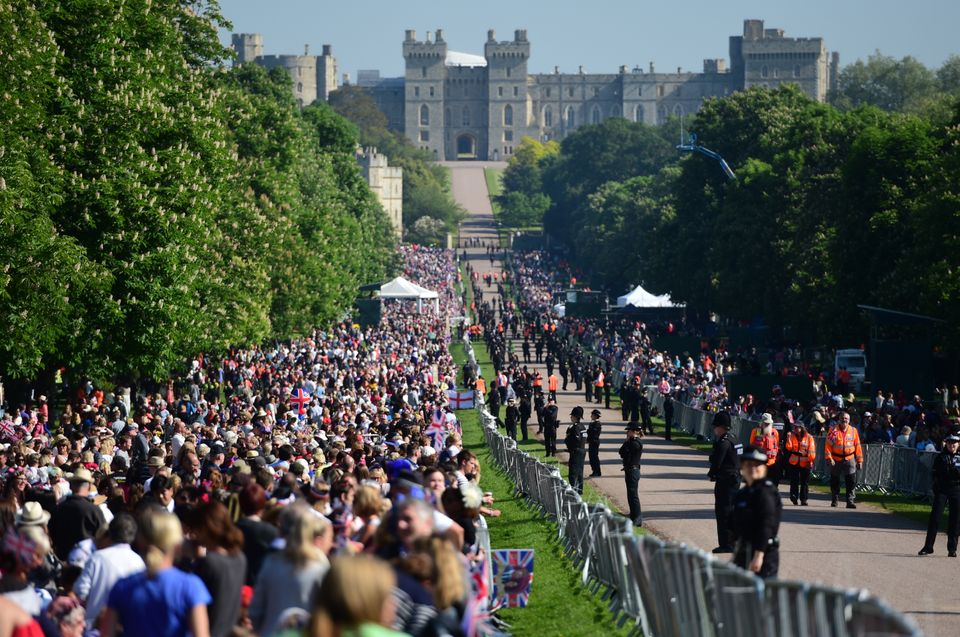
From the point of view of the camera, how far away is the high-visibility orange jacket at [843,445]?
24312 millimetres

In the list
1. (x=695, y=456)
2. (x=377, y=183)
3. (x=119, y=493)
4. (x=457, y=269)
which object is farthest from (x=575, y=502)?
(x=377, y=183)

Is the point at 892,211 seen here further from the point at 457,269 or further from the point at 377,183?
the point at 377,183

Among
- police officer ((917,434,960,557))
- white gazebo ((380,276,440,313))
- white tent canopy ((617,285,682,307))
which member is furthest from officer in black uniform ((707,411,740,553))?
white gazebo ((380,276,440,313))

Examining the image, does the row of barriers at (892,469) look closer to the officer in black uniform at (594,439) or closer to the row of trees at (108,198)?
the officer in black uniform at (594,439)

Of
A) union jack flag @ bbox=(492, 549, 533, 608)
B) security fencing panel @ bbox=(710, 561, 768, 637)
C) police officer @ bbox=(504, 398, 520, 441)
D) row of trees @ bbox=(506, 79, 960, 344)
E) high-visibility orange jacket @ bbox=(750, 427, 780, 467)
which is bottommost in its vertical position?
police officer @ bbox=(504, 398, 520, 441)

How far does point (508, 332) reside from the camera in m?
85.8

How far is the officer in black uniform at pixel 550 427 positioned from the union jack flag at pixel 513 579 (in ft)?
58.4

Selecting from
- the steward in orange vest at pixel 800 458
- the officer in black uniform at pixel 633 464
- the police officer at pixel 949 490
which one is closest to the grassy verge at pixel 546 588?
the officer in black uniform at pixel 633 464

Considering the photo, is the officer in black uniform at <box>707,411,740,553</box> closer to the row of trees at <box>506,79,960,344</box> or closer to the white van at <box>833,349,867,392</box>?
the row of trees at <box>506,79,960,344</box>

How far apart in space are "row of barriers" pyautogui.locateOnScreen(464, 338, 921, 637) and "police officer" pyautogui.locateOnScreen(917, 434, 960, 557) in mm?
3838

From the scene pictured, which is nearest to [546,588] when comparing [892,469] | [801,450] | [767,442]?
[767,442]

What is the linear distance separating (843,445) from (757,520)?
11.4 m

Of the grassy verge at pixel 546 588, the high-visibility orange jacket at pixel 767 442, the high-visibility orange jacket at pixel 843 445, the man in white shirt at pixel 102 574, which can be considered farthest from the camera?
the high-visibility orange jacket at pixel 843 445

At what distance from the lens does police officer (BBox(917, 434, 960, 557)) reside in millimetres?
19500
